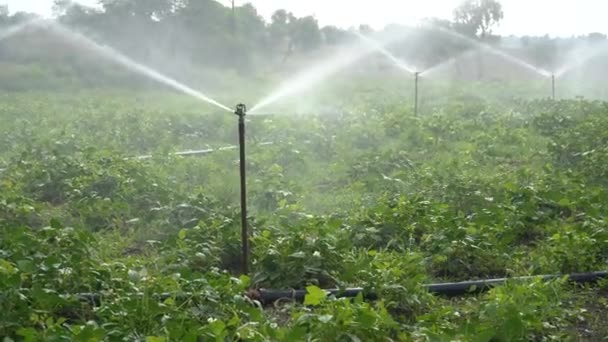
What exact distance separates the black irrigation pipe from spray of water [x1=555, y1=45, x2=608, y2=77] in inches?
900

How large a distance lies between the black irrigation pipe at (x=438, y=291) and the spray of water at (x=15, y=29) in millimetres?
11483

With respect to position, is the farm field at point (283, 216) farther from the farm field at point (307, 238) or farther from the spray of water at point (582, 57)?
the spray of water at point (582, 57)

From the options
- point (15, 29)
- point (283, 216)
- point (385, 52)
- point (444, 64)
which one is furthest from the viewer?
Result: point (444, 64)

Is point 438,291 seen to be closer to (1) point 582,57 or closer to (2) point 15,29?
(2) point 15,29

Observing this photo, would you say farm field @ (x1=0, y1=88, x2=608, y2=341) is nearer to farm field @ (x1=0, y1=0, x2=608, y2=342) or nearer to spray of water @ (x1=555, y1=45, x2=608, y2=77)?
farm field @ (x1=0, y1=0, x2=608, y2=342)

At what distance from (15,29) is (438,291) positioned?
12.7 m

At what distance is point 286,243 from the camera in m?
4.27

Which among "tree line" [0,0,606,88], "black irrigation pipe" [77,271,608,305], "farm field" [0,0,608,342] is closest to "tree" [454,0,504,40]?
"tree line" [0,0,606,88]

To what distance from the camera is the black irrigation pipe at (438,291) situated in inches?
153

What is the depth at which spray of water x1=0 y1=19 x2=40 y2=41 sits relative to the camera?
14.0 meters

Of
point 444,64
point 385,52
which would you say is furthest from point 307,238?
point 444,64

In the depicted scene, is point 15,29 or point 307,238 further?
point 15,29

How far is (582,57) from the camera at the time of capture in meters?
29.3

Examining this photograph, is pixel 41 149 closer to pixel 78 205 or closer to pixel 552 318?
pixel 78 205
